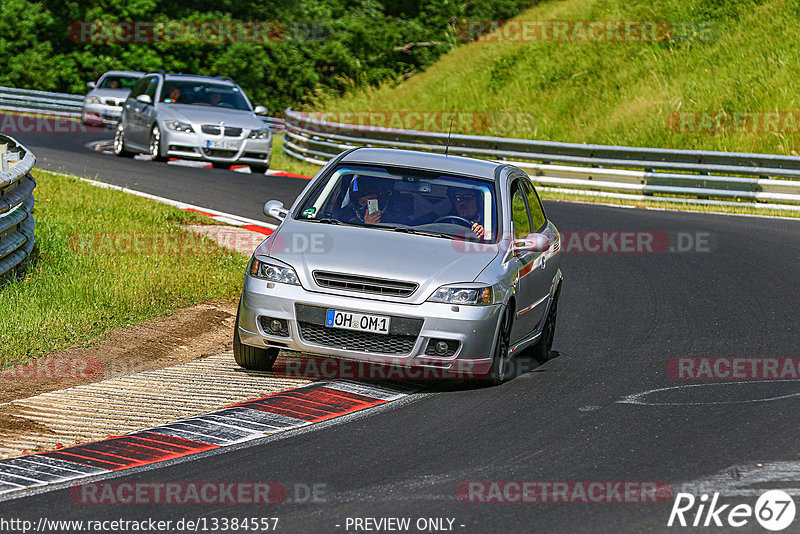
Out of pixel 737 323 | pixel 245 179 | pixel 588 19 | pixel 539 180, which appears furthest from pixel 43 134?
pixel 737 323

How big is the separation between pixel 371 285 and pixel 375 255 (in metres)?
0.29

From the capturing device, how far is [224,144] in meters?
22.8

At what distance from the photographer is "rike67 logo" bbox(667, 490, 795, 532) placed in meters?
5.56

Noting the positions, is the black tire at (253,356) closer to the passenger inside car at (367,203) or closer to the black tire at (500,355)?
the passenger inside car at (367,203)

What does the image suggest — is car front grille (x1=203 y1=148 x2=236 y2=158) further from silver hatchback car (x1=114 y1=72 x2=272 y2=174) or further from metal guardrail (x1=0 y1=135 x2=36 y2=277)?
metal guardrail (x1=0 y1=135 x2=36 y2=277)

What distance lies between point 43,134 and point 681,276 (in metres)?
20.8

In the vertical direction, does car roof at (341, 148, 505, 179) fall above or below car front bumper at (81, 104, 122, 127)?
above

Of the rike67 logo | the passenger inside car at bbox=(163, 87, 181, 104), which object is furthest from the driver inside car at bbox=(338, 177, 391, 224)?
the passenger inside car at bbox=(163, 87, 181, 104)

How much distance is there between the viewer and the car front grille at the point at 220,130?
74.2ft

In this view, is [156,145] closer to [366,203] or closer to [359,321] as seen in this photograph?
[366,203]

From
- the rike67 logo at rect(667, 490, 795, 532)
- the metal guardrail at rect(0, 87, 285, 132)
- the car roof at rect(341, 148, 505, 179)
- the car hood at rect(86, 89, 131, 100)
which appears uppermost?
the car roof at rect(341, 148, 505, 179)

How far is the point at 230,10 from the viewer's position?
176ft

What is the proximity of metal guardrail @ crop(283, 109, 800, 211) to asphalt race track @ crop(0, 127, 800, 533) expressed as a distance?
358 inches

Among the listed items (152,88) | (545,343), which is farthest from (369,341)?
(152,88)
